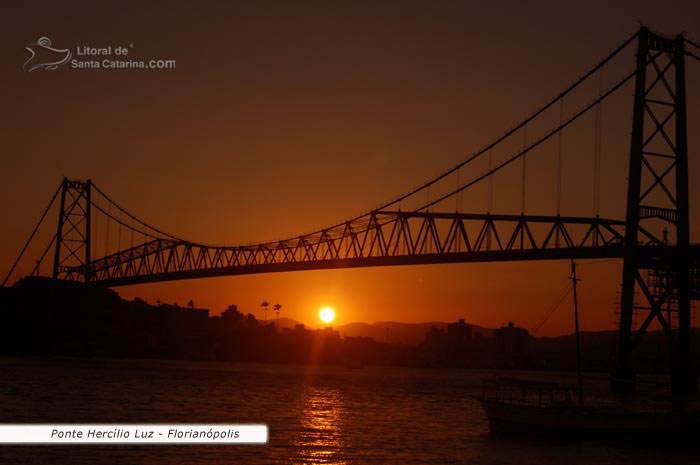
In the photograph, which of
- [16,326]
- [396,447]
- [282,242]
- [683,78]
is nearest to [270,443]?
[396,447]

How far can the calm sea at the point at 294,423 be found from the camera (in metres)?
42.2

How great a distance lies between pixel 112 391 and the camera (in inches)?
3095

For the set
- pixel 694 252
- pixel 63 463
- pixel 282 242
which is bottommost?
pixel 63 463

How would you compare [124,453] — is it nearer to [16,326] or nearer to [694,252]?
[694,252]

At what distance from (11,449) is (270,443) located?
41.1 ft
